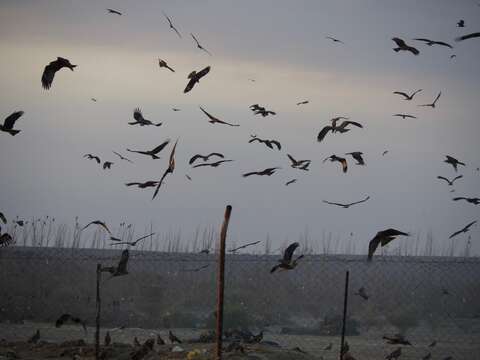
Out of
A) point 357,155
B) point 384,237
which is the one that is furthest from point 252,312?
point 384,237

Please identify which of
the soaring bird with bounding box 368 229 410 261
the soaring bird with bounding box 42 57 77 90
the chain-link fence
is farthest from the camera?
the chain-link fence

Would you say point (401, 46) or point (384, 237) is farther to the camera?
point (401, 46)

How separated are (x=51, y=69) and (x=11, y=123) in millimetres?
1011

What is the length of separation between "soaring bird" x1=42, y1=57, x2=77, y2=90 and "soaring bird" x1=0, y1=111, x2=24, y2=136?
912mm

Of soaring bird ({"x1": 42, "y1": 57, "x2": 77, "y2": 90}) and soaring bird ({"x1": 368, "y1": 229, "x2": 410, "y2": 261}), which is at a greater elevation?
soaring bird ({"x1": 42, "y1": 57, "x2": 77, "y2": 90})

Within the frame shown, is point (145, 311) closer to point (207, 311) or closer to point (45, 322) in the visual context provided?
point (207, 311)

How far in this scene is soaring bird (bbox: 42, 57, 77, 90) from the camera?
10000mm

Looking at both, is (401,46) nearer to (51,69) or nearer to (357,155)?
(357,155)

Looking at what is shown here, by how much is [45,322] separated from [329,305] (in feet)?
51.6

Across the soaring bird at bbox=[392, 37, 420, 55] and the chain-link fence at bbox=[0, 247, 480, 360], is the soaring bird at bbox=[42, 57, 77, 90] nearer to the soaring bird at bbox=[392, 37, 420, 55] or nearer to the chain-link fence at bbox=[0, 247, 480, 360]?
the soaring bird at bbox=[392, 37, 420, 55]

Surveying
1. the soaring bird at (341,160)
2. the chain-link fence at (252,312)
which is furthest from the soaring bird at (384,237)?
the chain-link fence at (252,312)

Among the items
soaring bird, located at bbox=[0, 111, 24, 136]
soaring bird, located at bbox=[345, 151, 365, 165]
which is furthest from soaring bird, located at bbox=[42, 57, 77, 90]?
soaring bird, located at bbox=[345, 151, 365, 165]

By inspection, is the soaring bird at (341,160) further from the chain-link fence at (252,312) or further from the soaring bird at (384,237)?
the chain-link fence at (252,312)

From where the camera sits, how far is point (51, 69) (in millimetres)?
10312
